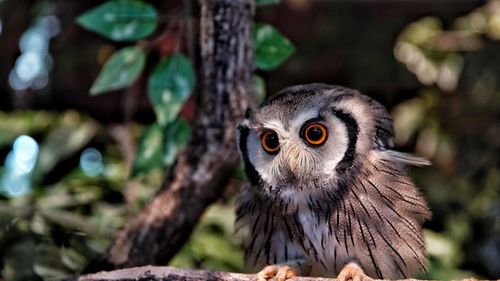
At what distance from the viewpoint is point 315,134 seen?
1577 mm

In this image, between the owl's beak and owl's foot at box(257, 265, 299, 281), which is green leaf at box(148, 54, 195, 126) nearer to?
the owl's beak

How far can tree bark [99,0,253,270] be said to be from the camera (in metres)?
1.68

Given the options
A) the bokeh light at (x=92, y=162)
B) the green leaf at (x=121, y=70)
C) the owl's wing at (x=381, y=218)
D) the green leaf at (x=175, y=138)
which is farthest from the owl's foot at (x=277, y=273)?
the bokeh light at (x=92, y=162)

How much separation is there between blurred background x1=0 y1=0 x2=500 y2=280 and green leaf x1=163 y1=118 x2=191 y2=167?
0.45 m

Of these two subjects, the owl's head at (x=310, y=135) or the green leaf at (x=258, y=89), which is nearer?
the owl's head at (x=310, y=135)

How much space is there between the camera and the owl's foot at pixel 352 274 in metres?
1.49

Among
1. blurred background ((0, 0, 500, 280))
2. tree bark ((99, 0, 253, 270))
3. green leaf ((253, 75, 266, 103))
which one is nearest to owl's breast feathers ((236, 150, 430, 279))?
tree bark ((99, 0, 253, 270))

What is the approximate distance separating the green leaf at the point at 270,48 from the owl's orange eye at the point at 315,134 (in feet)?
0.70

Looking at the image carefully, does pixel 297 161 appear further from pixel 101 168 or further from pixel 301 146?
pixel 101 168

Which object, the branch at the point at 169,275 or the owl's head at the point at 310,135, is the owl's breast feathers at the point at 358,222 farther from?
the branch at the point at 169,275

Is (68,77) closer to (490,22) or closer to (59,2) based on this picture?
(59,2)

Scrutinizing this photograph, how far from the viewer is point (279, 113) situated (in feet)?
5.09

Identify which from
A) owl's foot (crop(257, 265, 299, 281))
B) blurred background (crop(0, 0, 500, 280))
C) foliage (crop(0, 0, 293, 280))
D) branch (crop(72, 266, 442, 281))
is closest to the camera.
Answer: branch (crop(72, 266, 442, 281))

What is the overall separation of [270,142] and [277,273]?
0.27m
